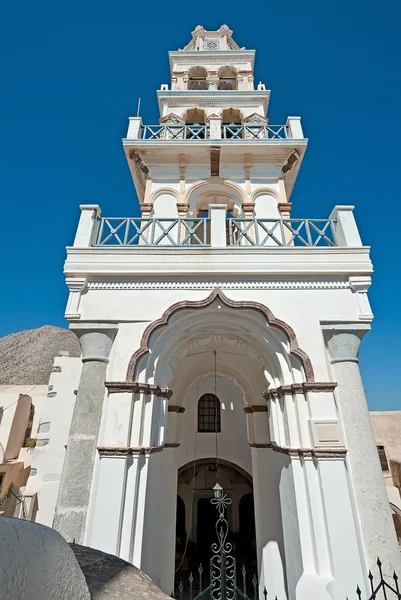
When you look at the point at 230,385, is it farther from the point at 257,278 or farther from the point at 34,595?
the point at 34,595

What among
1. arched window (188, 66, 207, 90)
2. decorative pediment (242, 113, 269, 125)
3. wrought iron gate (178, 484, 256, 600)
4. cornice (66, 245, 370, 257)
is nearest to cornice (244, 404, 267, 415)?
wrought iron gate (178, 484, 256, 600)

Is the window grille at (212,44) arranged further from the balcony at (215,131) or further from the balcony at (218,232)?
the balcony at (218,232)

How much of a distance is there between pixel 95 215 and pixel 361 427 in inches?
250

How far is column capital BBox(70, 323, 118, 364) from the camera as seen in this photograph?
543 cm

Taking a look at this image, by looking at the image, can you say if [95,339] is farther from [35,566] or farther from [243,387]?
[243,387]

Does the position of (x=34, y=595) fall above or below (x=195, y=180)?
below

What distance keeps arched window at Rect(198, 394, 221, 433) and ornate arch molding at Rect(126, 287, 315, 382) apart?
827 cm

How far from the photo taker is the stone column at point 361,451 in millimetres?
4312

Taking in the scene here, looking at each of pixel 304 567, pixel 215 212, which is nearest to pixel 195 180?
pixel 215 212

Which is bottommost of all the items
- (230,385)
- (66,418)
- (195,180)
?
(66,418)

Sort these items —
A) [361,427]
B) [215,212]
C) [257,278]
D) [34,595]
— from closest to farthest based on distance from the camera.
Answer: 1. [34,595]
2. [361,427]
3. [257,278]
4. [215,212]

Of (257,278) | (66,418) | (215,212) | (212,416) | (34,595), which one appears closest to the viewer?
(34,595)

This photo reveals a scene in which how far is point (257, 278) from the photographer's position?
5883 millimetres

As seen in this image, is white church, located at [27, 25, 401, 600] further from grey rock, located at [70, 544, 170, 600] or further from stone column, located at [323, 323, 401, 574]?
grey rock, located at [70, 544, 170, 600]
